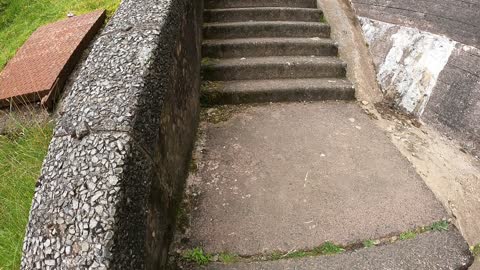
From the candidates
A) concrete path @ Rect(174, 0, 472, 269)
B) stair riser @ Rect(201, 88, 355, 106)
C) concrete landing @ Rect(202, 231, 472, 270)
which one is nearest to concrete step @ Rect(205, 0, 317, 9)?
concrete path @ Rect(174, 0, 472, 269)

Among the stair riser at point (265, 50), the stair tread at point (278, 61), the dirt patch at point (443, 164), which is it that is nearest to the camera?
the dirt patch at point (443, 164)

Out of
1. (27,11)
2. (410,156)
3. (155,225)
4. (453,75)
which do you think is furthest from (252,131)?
(27,11)

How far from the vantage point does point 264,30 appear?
14.7 feet

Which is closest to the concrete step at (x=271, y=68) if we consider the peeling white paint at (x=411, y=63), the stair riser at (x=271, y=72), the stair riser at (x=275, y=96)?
the stair riser at (x=271, y=72)

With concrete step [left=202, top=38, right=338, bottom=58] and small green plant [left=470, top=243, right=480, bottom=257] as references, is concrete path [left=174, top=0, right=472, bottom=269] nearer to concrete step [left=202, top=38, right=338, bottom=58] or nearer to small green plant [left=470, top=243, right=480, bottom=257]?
concrete step [left=202, top=38, right=338, bottom=58]

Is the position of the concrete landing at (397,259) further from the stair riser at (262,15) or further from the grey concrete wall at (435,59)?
the stair riser at (262,15)

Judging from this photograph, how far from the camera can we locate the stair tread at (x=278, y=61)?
13.3 ft

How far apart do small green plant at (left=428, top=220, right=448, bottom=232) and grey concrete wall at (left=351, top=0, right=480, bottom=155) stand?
1.01 meters

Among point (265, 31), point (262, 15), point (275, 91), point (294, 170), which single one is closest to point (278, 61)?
point (275, 91)

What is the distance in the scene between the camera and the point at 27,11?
625 centimetres

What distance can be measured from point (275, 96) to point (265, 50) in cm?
69

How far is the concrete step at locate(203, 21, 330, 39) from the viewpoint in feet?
14.4

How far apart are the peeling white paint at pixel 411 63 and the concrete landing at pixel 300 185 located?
0.54m

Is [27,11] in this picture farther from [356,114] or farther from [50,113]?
[356,114]
